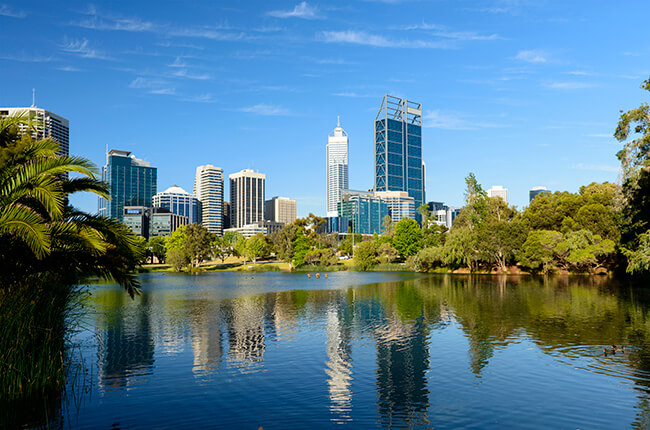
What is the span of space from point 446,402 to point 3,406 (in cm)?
1275

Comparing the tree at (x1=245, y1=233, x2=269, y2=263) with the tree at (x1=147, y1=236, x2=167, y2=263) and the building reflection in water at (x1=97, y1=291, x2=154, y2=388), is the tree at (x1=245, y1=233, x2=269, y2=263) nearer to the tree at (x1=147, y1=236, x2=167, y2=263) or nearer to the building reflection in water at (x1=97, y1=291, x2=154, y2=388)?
the tree at (x1=147, y1=236, x2=167, y2=263)

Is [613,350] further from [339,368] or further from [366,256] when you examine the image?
[366,256]

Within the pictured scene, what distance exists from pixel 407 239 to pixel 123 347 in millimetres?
99392

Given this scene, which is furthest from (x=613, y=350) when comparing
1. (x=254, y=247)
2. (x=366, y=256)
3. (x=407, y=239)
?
(x=254, y=247)

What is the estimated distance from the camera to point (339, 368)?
58.5 ft

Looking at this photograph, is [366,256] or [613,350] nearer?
[613,350]

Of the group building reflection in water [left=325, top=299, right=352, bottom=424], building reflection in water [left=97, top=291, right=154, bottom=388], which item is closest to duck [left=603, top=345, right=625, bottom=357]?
building reflection in water [left=325, top=299, right=352, bottom=424]

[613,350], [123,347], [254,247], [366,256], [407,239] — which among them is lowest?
[123,347]

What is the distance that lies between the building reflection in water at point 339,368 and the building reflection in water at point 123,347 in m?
7.28

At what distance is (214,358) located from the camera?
65.3 ft

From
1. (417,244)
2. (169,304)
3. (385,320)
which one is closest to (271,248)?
(417,244)

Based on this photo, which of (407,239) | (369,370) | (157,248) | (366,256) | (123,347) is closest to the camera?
(369,370)

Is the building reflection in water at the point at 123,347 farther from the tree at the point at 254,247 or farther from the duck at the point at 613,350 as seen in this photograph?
the tree at the point at 254,247

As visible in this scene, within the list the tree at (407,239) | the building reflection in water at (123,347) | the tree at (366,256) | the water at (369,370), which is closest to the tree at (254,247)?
the tree at (366,256)
